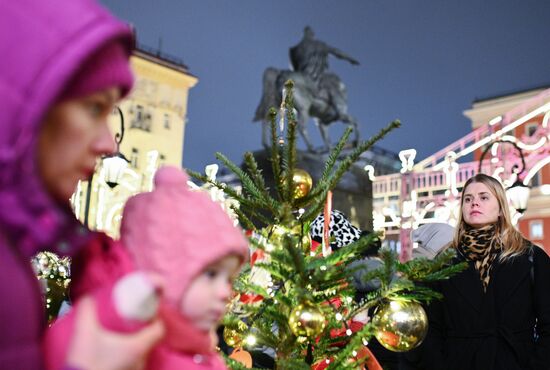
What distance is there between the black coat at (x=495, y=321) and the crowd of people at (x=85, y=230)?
81.2 inches

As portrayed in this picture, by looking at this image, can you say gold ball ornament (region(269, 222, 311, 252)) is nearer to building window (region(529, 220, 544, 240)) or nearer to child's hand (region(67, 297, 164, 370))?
child's hand (region(67, 297, 164, 370))

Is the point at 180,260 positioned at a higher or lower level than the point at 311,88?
lower

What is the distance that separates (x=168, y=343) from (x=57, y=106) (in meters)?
0.40

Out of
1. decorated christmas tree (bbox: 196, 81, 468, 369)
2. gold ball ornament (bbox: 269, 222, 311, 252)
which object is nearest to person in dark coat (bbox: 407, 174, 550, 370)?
decorated christmas tree (bbox: 196, 81, 468, 369)

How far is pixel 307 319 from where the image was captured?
1535mm

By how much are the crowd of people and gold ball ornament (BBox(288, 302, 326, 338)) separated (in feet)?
1.74

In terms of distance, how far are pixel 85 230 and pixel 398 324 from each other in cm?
111

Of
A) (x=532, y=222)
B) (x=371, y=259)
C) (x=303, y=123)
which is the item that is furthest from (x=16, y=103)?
(x=532, y=222)

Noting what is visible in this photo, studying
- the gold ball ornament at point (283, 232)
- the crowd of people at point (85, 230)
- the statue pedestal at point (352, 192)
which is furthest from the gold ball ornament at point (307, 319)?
the statue pedestal at point (352, 192)

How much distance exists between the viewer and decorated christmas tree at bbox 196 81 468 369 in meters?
1.57

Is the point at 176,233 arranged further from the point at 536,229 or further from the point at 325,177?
the point at 536,229

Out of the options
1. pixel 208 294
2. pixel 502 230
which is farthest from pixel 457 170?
pixel 208 294

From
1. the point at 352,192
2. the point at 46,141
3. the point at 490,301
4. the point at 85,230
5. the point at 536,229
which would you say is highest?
the point at 536,229

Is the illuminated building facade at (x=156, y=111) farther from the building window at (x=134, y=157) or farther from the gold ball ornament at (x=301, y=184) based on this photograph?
the gold ball ornament at (x=301, y=184)
